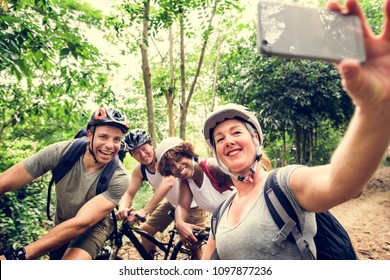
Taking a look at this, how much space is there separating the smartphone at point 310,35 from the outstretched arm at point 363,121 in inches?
1.4

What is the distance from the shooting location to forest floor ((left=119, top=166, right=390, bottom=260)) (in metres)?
4.73

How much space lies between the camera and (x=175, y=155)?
120 inches

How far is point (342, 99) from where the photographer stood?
8.94 m

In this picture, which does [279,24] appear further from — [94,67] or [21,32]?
[94,67]

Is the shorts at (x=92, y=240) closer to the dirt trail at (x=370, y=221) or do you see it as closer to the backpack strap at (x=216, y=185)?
the backpack strap at (x=216, y=185)

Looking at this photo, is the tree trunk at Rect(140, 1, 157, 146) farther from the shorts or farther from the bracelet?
the bracelet

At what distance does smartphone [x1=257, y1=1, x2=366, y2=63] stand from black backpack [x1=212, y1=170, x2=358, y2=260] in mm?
653

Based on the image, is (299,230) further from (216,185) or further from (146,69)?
(146,69)

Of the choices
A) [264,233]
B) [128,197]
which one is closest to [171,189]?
[128,197]

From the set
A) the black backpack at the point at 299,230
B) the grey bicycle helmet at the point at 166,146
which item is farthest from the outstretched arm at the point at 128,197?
the black backpack at the point at 299,230

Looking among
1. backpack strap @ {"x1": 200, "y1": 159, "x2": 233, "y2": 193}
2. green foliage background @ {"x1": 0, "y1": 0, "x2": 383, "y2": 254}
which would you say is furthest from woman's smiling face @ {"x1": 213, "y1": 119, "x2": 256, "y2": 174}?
green foliage background @ {"x1": 0, "y1": 0, "x2": 383, "y2": 254}

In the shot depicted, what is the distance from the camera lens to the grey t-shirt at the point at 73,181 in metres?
2.38

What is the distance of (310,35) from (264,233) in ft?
2.85
